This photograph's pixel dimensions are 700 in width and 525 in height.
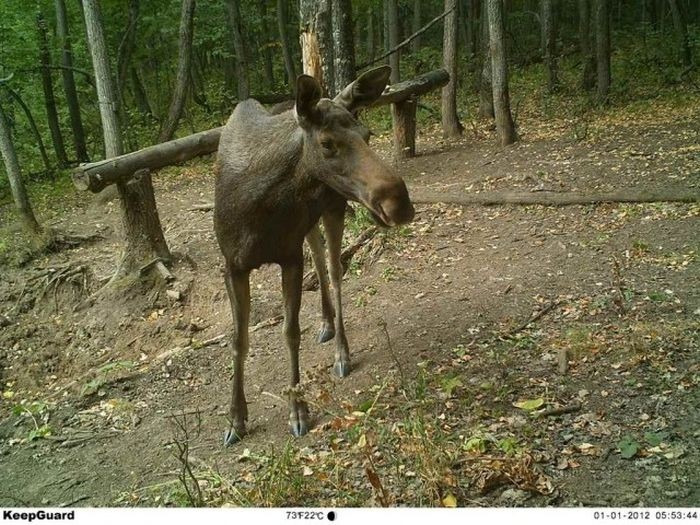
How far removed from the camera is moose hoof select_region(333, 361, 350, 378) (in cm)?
485

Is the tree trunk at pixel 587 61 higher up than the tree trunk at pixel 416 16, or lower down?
lower down

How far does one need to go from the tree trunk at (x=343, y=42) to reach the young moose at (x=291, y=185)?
2.60m

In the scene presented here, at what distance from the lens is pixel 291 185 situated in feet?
12.5

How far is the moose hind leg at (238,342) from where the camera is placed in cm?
420

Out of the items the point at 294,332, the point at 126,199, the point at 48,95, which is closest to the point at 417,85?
the point at 126,199

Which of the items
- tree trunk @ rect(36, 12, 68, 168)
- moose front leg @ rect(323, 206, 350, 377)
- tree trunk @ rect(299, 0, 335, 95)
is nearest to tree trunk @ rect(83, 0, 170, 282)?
tree trunk @ rect(299, 0, 335, 95)

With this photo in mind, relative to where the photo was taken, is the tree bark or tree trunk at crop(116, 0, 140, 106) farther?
the tree bark

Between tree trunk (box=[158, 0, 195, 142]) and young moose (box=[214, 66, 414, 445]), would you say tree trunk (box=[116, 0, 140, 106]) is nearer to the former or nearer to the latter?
tree trunk (box=[158, 0, 195, 142])

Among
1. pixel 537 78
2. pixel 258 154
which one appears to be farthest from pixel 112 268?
pixel 537 78

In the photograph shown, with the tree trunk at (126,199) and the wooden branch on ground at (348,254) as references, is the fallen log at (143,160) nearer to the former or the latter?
the tree trunk at (126,199)

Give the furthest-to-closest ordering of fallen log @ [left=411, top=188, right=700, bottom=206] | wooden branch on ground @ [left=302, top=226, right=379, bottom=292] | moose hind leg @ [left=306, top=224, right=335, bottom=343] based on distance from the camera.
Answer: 1. fallen log @ [left=411, top=188, right=700, bottom=206]
2. wooden branch on ground @ [left=302, top=226, right=379, bottom=292]
3. moose hind leg @ [left=306, top=224, right=335, bottom=343]

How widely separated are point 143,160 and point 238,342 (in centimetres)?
293

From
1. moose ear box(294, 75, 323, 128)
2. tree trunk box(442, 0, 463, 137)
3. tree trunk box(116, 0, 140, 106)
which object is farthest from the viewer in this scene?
tree trunk box(116, 0, 140, 106)

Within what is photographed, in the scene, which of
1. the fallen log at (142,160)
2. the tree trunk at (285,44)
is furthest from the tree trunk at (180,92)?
the tree trunk at (285,44)
